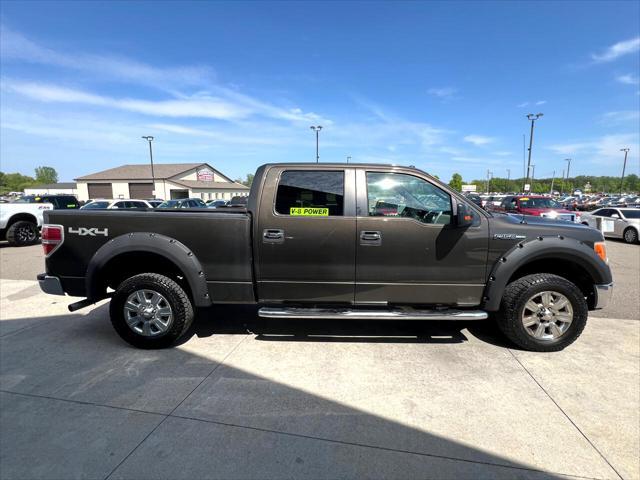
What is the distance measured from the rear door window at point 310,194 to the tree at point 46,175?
18928 cm

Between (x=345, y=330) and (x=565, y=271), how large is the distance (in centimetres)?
261

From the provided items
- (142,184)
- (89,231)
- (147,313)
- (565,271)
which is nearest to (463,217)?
(565,271)

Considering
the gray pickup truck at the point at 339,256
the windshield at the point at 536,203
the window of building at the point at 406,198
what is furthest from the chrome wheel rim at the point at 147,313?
the windshield at the point at 536,203

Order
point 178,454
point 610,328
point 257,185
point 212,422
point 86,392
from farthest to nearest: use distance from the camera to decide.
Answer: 1. point 610,328
2. point 257,185
3. point 86,392
4. point 212,422
5. point 178,454

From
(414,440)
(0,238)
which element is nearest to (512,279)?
(414,440)

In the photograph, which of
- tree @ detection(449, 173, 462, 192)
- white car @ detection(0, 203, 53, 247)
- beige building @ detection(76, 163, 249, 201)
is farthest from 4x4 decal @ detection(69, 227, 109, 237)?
tree @ detection(449, 173, 462, 192)

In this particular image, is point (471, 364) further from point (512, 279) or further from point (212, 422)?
point (212, 422)

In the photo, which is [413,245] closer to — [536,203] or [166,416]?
[166,416]

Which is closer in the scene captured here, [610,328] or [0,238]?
[610,328]

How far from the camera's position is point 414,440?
8.06 feet

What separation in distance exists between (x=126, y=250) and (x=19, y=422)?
63.6 inches

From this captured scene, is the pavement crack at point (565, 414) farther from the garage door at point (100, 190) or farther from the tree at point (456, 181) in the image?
the tree at point (456, 181)

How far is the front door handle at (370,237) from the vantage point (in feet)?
11.7

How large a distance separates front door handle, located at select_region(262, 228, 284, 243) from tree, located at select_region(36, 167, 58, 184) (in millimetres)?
189303
